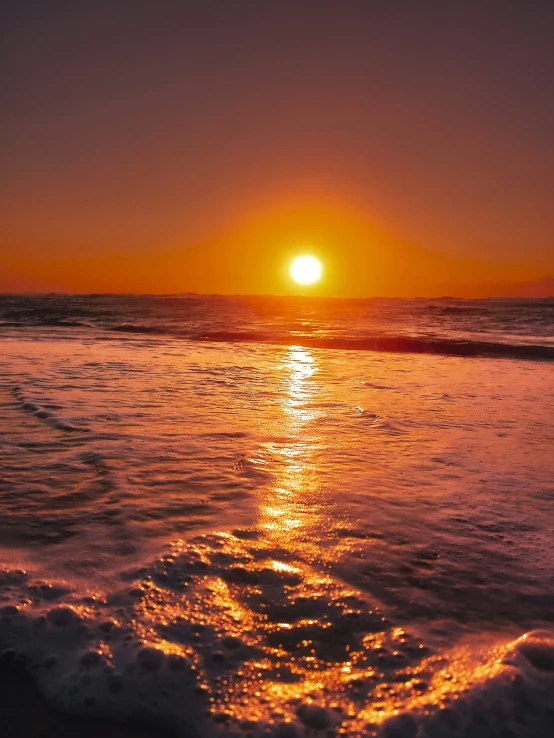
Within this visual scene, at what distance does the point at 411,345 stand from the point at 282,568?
1541 cm

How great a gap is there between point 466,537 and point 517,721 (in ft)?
5.00

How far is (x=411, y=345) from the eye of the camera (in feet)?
58.2

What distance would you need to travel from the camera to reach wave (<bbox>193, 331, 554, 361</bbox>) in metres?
16.0

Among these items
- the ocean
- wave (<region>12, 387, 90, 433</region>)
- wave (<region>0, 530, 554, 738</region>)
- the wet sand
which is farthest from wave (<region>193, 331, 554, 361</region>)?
the wet sand

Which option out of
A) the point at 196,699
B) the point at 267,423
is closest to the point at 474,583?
the point at 196,699

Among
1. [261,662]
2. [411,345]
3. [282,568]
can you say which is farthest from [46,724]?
[411,345]

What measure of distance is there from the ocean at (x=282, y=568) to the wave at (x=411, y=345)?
9324 mm

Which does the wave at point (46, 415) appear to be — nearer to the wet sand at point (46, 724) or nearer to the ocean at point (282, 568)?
the ocean at point (282, 568)

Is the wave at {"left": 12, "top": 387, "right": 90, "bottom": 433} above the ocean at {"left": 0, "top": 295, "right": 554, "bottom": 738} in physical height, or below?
above

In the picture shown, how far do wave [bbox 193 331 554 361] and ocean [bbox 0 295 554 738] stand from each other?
30.6 ft

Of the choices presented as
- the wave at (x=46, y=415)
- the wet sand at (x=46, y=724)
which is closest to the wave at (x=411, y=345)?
the wave at (x=46, y=415)

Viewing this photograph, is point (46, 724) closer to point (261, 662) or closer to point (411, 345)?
point (261, 662)

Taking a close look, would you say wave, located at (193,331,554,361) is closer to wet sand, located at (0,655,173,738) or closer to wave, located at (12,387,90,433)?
wave, located at (12,387,90,433)

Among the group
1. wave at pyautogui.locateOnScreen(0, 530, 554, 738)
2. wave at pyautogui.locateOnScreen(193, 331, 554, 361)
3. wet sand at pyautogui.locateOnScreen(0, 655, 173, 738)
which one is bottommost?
wet sand at pyautogui.locateOnScreen(0, 655, 173, 738)
